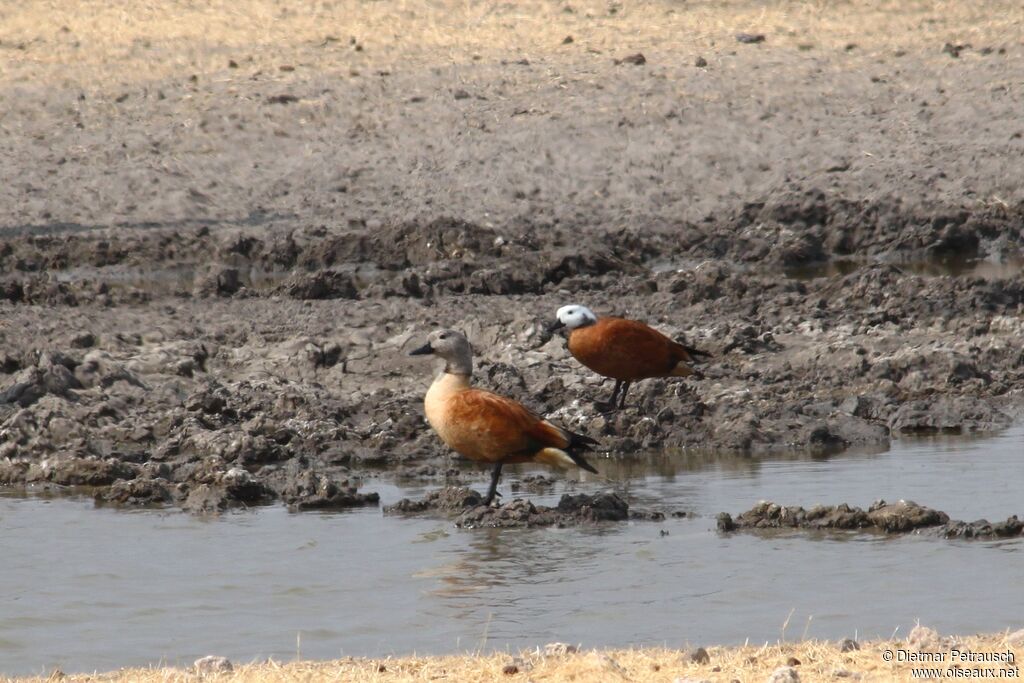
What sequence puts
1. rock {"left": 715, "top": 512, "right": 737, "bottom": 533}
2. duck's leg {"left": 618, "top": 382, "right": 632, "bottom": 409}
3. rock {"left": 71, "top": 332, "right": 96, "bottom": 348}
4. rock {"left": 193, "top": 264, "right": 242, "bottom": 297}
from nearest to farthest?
rock {"left": 715, "top": 512, "right": 737, "bottom": 533}, duck's leg {"left": 618, "top": 382, "right": 632, "bottom": 409}, rock {"left": 71, "top": 332, "right": 96, "bottom": 348}, rock {"left": 193, "top": 264, "right": 242, "bottom": 297}

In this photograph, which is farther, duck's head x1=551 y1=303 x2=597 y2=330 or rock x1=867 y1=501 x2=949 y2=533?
duck's head x1=551 y1=303 x2=597 y2=330

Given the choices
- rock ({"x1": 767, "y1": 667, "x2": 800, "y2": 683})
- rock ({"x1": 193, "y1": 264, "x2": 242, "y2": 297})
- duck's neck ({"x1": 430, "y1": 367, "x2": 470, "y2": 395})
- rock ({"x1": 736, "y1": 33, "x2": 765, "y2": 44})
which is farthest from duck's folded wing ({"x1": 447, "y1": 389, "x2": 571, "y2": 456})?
rock ({"x1": 736, "y1": 33, "x2": 765, "y2": 44})

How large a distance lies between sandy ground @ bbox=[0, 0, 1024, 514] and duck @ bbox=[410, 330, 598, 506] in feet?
2.98

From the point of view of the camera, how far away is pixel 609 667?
18.2 ft

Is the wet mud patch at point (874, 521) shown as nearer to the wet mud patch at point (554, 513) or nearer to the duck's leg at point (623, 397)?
the wet mud patch at point (554, 513)

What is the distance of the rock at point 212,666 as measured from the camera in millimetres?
5805

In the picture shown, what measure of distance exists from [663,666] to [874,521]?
3016 mm

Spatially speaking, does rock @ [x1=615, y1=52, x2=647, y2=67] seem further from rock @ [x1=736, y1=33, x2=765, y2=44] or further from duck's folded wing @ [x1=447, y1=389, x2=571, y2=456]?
duck's folded wing @ [x1=447, y1=389, x2=571, y2=456]

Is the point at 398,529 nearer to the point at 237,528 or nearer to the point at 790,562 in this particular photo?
the point at 237,528

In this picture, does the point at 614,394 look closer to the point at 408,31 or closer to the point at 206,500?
the point at 206,500

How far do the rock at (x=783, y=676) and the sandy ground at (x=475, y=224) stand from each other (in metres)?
4.51

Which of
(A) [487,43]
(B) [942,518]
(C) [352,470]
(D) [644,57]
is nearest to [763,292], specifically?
(C) [352,470]

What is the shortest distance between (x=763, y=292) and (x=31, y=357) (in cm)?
623

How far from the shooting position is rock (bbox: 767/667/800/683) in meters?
5.22
